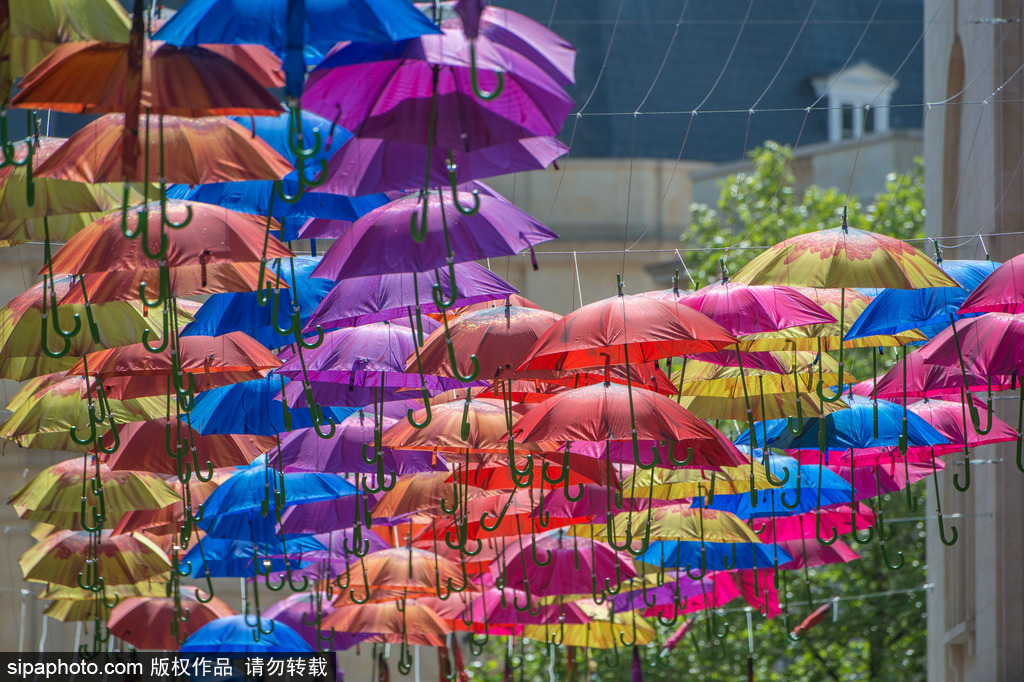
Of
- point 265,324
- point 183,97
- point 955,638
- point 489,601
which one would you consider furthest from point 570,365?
point 955,638

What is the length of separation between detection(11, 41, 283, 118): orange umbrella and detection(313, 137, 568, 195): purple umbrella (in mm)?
923

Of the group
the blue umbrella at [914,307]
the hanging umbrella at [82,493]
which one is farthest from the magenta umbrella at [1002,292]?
the hanging umbrella at [82,493]

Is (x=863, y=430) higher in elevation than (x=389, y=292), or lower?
lower

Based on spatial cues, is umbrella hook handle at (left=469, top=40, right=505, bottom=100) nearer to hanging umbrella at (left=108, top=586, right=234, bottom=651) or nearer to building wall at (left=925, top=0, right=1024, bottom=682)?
building wall at (left=925, top=0, right=1024, bottom=682)

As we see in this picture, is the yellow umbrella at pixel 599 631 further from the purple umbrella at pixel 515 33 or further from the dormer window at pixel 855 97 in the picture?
the dormer window at pixel 855 97

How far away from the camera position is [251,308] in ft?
29.0

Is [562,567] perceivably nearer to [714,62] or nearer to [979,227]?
[979,227]

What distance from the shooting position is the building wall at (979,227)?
503 inches

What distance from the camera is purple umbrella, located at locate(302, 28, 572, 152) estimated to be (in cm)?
578

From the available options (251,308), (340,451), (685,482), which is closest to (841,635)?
(685,482)

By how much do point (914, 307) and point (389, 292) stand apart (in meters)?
3.04

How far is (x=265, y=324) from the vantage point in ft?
29.0

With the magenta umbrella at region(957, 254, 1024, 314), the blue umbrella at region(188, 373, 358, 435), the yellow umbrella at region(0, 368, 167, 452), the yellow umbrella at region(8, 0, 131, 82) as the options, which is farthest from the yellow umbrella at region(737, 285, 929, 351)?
the yellow umbrella at region(8, 0, 131, 82)

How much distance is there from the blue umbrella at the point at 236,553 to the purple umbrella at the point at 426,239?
17.1 ft
